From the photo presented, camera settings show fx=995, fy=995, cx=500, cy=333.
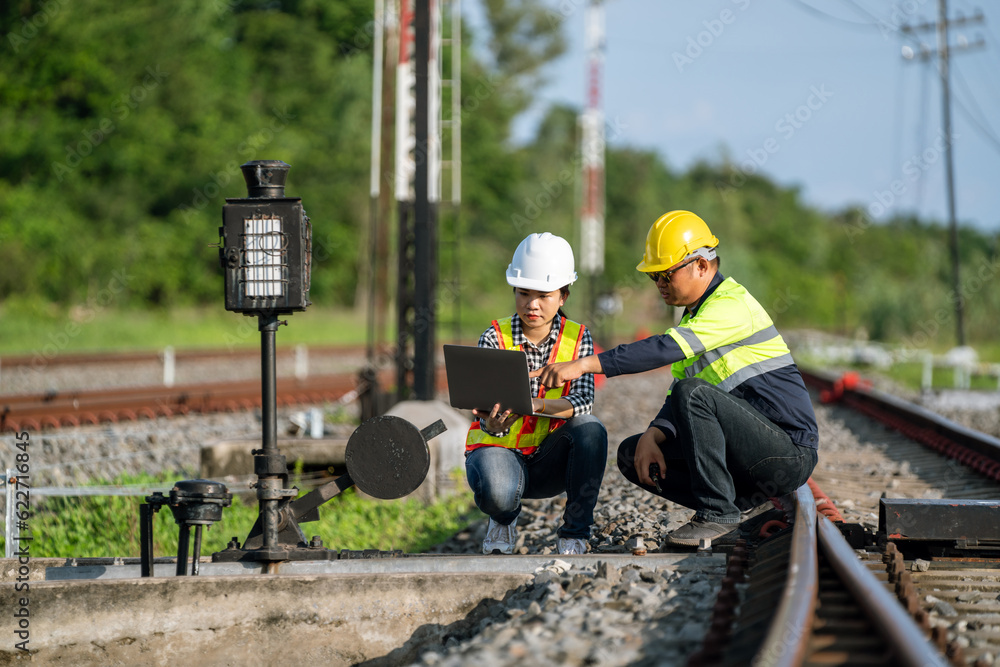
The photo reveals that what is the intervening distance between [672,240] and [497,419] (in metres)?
1.13

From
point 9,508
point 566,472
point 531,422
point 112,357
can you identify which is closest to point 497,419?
point 531,422

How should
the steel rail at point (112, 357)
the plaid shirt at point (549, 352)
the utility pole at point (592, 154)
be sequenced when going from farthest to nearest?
the utility pole at point (592, 154) → the steel rail at point (112, 357) → the plaid shirt at point (549, 352)

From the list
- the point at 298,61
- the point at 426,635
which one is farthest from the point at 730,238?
the point at 426,635

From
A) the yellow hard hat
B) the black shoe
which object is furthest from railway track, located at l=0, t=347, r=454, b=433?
the black shoe

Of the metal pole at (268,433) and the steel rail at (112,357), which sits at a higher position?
the metal pole at (268,433)

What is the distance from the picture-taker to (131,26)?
34.0m

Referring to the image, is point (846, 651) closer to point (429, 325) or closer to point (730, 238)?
point (429, 325)

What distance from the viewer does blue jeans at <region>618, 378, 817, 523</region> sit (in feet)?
14.2

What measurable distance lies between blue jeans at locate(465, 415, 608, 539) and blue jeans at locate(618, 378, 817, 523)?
1.39ft

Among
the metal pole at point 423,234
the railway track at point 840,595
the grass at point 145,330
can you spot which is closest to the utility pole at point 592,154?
the grass at point 145,330

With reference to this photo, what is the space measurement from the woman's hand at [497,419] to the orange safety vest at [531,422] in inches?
7.2

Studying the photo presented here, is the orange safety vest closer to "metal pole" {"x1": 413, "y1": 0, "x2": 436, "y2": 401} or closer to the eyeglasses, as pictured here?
the eyeglasses

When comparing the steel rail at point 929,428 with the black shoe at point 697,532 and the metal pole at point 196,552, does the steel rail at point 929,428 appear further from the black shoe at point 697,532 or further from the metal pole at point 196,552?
the metal pole at point 196,552

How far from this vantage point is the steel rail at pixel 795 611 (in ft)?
8.48
